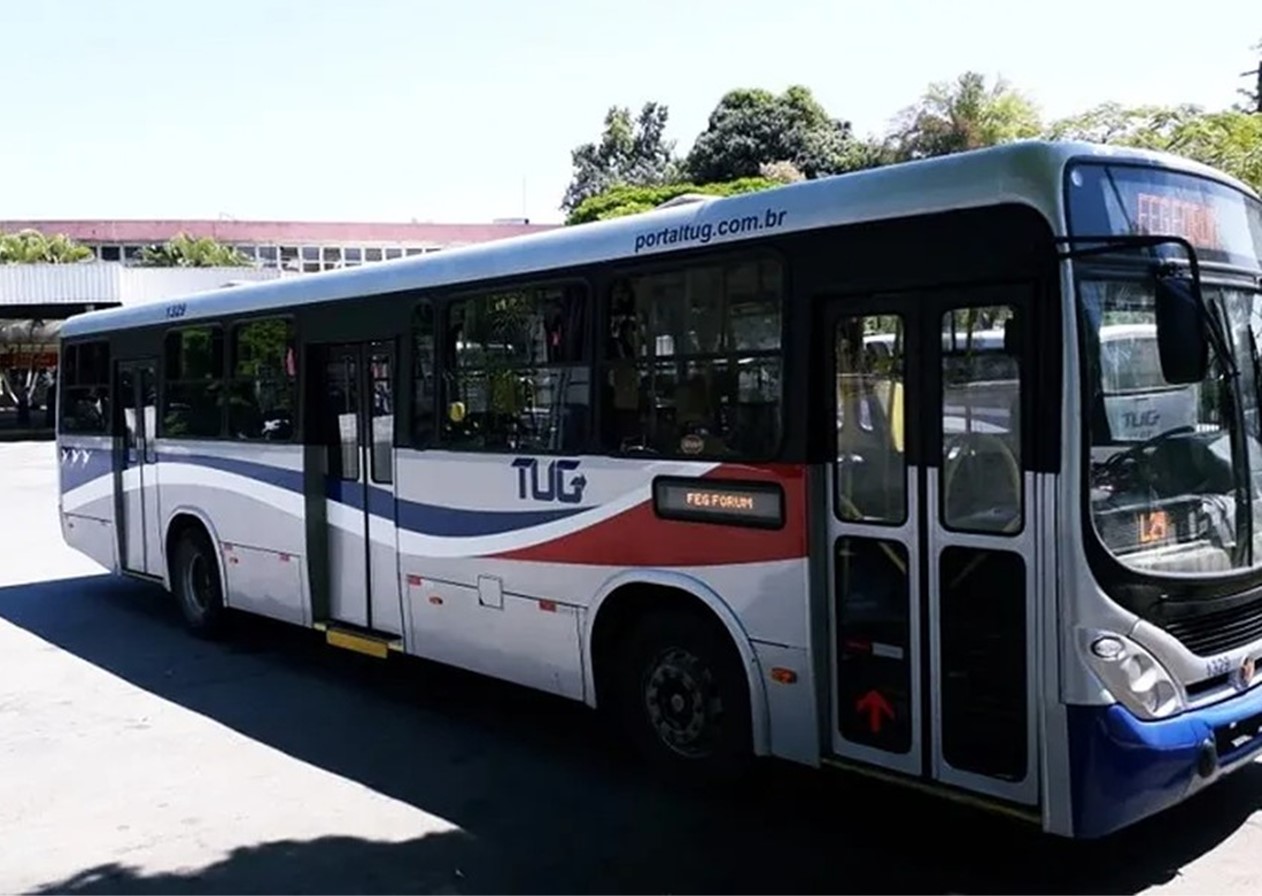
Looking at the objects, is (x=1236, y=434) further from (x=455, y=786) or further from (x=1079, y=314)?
(x=455, y=786)

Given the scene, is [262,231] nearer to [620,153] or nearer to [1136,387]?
[620,153]

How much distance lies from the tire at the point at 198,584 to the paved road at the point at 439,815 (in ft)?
4.51

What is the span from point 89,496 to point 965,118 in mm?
25479

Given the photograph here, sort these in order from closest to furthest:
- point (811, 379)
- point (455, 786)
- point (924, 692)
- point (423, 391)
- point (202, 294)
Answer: point (924, 692)
point (811, 379)
point (455, 786)
point (423, 391)
point (202, 294)

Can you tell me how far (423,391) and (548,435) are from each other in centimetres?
126

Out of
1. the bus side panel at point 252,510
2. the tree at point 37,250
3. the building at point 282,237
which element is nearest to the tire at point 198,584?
the bus side panel at point 252,510

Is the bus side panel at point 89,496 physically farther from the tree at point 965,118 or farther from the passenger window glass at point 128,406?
the tree at point 965,118

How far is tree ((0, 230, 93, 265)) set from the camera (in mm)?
53594

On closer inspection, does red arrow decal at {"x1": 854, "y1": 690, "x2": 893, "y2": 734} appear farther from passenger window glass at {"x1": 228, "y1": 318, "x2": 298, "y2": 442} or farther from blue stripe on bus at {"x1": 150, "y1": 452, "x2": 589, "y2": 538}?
passenger window glass at {"x1": 228, "y1": 318, "x2": 298, "y2": 442}

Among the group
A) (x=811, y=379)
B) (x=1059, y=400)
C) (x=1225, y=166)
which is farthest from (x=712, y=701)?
(x=1225, y=166)

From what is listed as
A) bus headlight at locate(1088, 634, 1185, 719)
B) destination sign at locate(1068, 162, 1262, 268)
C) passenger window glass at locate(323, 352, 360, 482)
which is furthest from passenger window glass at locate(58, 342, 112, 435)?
bus headlight at locate(1088, 634, 1185, 719)

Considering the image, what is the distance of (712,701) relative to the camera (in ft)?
19.2

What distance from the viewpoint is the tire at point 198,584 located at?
9867 mm

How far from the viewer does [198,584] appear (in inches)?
403
